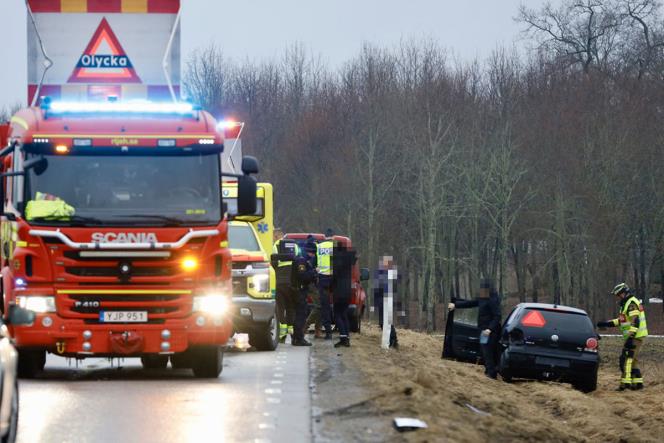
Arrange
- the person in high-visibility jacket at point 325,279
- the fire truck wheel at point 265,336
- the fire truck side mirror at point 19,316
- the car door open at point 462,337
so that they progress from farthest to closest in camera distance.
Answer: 1. the car door open at point 462,337
2. the person in high-visibility jacket at point 325,279
3. the fire truck wheel at point 265,336
4. the fire truck side mirror at point 19,316

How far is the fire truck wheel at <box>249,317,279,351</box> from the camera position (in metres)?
23.5

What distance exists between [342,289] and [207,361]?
6.97m

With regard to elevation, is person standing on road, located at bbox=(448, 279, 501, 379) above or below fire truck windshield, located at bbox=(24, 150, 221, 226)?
below

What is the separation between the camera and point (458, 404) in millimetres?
15797

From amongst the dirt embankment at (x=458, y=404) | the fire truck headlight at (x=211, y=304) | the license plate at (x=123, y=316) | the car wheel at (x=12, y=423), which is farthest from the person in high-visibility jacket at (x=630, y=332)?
the car wheel at (x=12, y=423)

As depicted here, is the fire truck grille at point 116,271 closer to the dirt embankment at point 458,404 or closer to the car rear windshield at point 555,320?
the dirt embankment at point 458,404

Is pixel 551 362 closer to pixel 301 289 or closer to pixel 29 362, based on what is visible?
pixel 301 289

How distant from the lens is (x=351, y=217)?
3014 inches

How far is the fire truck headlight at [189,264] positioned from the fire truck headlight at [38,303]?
1.44 metres

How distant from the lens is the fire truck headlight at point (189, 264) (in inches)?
664

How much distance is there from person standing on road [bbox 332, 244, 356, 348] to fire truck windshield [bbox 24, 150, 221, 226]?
7924 millimetres

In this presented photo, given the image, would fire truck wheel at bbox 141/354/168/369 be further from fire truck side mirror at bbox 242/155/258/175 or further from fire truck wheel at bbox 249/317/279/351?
fire truck side mirror at bbox 242/155/258/175

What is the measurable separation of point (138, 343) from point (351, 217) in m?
59.8

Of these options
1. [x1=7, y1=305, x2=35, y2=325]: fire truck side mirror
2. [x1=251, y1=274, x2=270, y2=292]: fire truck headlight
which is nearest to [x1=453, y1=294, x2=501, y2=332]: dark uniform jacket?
[x1=251, y1=274, x2=270, y2=292]: fire truck headlight
